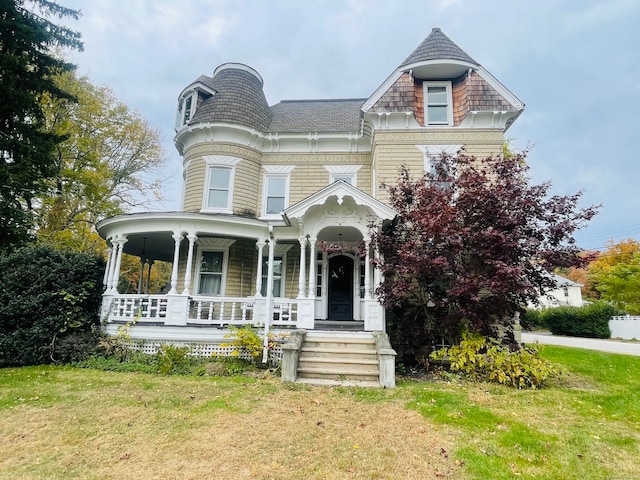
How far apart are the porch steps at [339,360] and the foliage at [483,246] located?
4.13ft

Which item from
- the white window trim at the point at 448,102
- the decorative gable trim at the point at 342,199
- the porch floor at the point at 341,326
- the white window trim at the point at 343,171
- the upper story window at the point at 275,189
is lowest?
the porch floor at the point at 341,326

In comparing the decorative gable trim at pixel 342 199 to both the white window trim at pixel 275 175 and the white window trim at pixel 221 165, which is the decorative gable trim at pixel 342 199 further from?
the white window trim at pixel 221 165

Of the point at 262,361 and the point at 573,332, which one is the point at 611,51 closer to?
the point at 573,332

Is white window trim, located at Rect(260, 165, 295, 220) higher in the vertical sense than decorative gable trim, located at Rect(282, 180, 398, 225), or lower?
higher

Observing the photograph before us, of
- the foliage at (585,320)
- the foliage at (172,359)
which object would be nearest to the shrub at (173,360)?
the foliage at (172,359)

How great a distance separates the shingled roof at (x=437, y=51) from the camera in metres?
11.3

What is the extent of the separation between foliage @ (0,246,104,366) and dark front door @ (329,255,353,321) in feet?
22.5

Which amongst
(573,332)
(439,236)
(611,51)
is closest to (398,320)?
(439,236)

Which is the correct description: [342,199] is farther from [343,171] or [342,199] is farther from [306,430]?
[306,430]

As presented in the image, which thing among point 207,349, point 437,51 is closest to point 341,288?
point 207,349

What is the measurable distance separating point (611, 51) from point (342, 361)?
37261 millimetres

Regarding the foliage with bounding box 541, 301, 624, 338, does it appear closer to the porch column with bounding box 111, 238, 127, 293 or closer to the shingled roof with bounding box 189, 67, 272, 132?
the shingled roof with bounding box 189, 67, 272, 132

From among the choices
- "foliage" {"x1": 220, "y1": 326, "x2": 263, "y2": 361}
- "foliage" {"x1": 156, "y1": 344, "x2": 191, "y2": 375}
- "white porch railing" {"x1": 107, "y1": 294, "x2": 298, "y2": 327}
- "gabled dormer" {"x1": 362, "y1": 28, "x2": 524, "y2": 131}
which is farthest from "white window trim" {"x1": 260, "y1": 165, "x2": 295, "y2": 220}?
"foliage" {"x1": 156, "y1": 344, "x2": 191, "y2": 375}

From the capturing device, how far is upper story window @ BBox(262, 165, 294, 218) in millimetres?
12734
